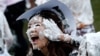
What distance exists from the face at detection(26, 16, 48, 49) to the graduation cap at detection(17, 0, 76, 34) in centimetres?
7

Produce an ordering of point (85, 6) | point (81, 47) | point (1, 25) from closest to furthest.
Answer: point (81, 47) → point (1, 25) → point (85, 6)

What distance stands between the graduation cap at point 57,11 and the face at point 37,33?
0.24 ft

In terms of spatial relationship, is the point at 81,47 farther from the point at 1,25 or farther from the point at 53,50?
the point at 1,25

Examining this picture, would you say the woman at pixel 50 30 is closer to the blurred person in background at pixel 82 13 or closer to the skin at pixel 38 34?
the skin at pixel 38 34

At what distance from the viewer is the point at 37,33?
296 inches

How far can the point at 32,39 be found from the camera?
7543 millimetres

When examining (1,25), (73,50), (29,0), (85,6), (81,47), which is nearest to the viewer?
(81,47)

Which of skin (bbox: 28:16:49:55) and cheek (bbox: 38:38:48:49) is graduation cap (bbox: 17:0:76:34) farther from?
cheek (bbox: 38:38:48:49)

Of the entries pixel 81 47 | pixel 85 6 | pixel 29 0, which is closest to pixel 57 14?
pixel 81 47

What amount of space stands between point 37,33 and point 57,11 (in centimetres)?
31

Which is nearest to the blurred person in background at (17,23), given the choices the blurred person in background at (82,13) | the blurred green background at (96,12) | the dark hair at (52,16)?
the blurred person in background at (82,13)

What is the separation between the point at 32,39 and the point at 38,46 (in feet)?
0.37

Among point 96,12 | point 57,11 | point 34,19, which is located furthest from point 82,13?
point 96,12

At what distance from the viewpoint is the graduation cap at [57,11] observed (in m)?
7.51
